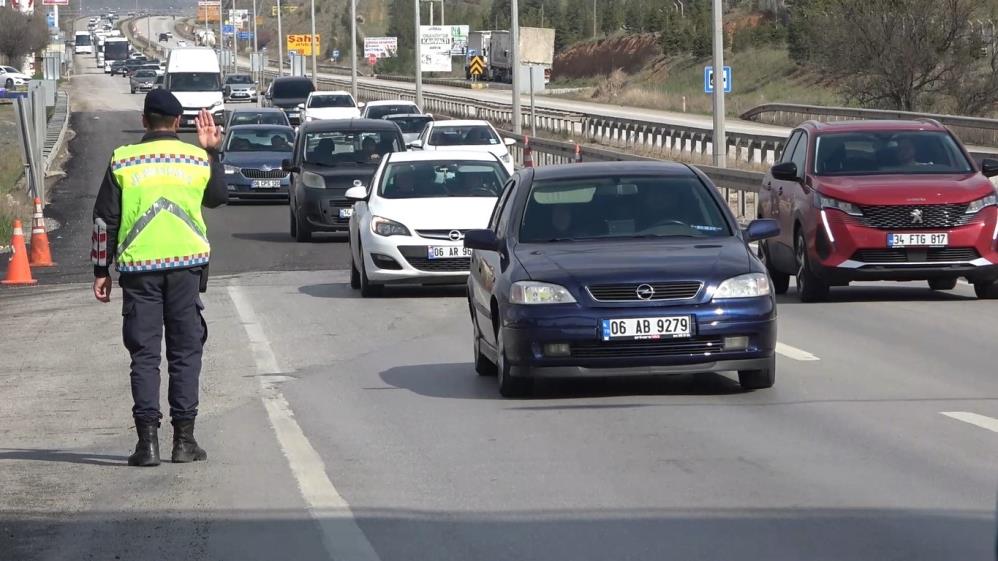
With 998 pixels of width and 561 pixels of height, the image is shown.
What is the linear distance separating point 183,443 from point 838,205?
28.6 feet

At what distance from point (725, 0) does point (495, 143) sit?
315 ft

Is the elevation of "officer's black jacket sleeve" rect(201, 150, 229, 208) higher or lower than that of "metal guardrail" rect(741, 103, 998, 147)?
higher

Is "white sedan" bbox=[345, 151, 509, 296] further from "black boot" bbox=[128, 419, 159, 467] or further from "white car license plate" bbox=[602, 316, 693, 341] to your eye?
"black boot" bbox=[128, 419, 159, 467]

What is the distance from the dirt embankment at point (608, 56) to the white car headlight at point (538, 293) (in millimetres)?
108270

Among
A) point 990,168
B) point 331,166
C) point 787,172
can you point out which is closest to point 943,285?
point 990,168

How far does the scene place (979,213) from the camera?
16.4m

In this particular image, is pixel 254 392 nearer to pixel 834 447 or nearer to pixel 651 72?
pixel 834 447

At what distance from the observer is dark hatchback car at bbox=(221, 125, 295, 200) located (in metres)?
35.1

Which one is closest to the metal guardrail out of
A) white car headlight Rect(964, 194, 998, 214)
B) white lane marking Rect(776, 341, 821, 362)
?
white car headlight Rect(964, 194, 998, 214)

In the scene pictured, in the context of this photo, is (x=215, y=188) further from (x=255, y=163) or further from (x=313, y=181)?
(x=255, y=163)

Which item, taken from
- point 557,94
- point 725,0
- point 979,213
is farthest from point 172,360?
point 725,0

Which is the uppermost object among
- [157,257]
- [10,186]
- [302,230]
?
[157,257]

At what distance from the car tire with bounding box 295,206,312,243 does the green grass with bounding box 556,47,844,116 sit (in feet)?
164

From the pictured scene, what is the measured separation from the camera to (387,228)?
18875 mm
